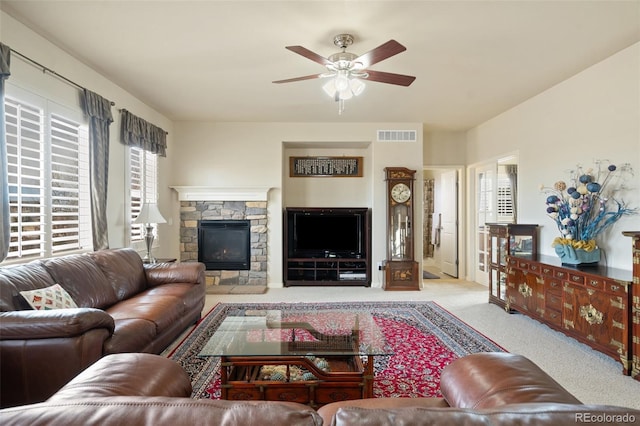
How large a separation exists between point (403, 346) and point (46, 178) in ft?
11.8

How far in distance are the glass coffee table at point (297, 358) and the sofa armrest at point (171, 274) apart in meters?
1.27

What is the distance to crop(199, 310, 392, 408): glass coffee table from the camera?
187 centimetres

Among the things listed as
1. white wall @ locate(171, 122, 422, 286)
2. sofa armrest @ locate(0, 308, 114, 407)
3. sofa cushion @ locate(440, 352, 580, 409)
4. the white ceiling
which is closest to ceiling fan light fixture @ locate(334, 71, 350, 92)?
the white ceiling

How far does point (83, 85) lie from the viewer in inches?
134

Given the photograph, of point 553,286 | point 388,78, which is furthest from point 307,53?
point 553,286

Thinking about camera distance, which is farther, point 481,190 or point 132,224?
point 481,190

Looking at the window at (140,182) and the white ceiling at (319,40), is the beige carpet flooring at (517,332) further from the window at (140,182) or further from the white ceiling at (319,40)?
the white ceiling at (319,40)

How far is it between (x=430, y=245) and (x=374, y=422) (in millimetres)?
8932

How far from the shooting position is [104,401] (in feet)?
2.19

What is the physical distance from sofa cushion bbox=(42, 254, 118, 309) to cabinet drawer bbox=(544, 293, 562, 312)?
427 cm

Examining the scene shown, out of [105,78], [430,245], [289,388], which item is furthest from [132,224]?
[430,245]

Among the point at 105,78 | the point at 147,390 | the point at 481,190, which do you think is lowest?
the point at 147,390

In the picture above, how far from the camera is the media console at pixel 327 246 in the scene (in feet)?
18.5

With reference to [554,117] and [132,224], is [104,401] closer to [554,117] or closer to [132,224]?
[132,224]
